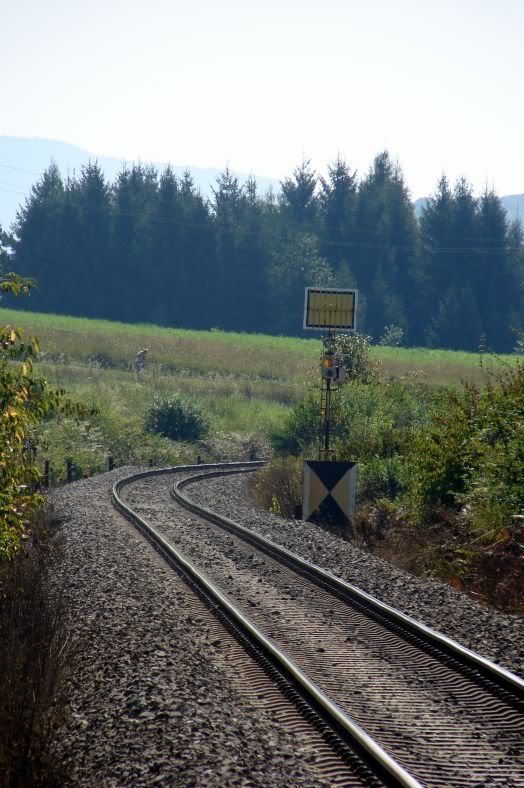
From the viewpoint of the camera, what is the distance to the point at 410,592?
13.0m

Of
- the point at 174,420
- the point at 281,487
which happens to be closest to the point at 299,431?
the point at 281,487

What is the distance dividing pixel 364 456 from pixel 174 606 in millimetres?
13148

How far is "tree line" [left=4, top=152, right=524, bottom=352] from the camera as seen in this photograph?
10406cm

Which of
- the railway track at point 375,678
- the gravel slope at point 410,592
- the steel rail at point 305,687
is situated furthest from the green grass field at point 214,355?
the railway track at point 375,678

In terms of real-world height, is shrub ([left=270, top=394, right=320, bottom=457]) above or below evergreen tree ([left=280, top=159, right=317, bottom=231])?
below

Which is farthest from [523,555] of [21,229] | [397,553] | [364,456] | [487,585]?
[21,229]

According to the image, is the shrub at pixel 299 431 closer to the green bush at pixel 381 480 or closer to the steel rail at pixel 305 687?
the green bush at pixel 381 480

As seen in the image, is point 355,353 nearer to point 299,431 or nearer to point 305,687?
point 299,431

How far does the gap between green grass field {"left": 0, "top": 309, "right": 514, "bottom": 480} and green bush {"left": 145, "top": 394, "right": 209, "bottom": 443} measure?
62 cm

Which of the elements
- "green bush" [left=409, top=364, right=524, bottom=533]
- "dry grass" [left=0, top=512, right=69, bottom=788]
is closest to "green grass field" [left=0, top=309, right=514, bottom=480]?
"green bush" [left=409, top=364, right=524, bottom=533]

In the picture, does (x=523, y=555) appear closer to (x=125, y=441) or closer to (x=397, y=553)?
(x=397, y=553)

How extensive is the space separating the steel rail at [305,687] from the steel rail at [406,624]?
154 centimetres

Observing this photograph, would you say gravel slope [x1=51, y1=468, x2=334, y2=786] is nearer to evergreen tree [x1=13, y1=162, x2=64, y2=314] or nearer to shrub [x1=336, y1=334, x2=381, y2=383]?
shrub [x1=336, y1=334, x2=381, y2=383]

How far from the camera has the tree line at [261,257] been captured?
341 ft
